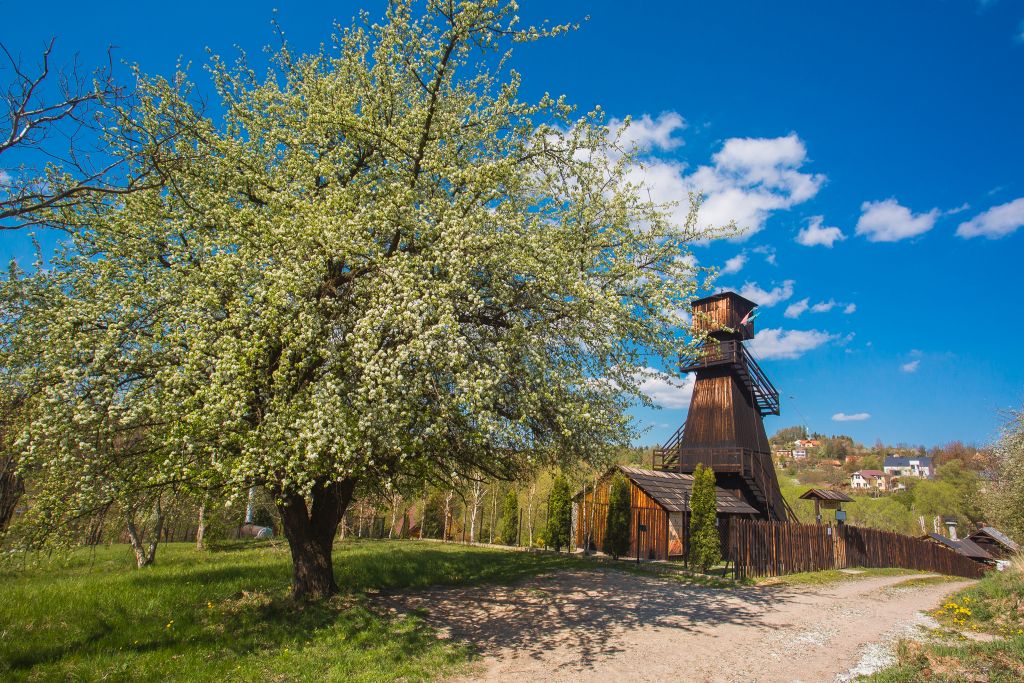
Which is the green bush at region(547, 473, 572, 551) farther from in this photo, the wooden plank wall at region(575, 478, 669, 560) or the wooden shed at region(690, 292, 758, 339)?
the wooden shed at region(690, 292, 758, 339)

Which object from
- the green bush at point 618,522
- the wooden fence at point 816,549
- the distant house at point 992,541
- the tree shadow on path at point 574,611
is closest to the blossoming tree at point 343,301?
the tree shadow on path at point 574,611

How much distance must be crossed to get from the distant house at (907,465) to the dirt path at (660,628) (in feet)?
564

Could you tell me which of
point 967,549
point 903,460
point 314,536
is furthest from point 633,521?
point 903,460

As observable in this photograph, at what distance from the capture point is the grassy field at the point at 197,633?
8102mm

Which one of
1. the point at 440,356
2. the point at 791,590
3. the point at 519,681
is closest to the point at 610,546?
the point at 791,590

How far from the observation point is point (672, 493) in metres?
28.8

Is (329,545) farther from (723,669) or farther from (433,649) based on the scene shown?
(723,669)

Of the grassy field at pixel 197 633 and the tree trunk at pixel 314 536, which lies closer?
the grassy field at pixel 197 633

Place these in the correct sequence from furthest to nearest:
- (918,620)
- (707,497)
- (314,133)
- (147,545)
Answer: (707,497), (147,545), (918,620), (314,133)

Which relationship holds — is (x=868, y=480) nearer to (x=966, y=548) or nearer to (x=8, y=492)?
(x=966, y=548)

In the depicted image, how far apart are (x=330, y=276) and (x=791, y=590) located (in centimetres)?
1768

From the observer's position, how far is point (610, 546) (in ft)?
86.0

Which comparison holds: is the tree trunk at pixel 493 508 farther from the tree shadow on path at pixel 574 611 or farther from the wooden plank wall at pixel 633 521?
the tree shadow on path at pixel 574 611

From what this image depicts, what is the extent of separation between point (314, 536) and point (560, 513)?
17706 millimetres
